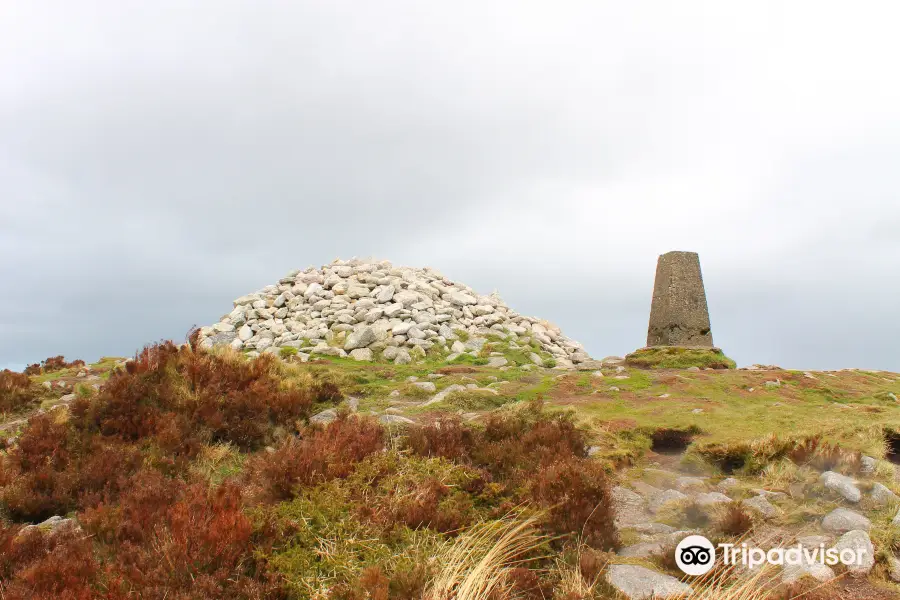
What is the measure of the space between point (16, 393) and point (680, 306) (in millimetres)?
15846

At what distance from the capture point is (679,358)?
52.2ft

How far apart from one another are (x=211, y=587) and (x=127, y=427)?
455 centimetres

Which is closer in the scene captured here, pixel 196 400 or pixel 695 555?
pixel 695 555

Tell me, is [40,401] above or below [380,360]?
below

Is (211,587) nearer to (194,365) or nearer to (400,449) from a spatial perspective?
(400,449)

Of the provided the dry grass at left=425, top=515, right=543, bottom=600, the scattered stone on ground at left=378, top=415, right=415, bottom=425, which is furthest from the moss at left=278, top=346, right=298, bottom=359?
the dry grass at left=425, top=515, right=543, bottom=600

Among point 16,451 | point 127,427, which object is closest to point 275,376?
point 127,427

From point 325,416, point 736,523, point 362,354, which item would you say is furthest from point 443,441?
point 362,354

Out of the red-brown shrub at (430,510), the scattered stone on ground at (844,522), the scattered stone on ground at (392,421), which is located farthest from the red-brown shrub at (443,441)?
the scattered stone on ground at (844,522)

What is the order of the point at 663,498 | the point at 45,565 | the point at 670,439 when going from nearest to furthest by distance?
the point at 45,565, the point at 663,498, the point at 670,439

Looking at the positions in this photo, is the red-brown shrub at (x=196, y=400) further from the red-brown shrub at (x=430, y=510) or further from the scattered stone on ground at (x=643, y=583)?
the scattered stone on ground at (x=643, y=583)

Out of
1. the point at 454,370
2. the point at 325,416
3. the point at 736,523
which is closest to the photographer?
the point at 736,523

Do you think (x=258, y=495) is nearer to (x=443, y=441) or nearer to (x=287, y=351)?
(x=443, y=441)

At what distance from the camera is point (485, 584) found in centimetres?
421
